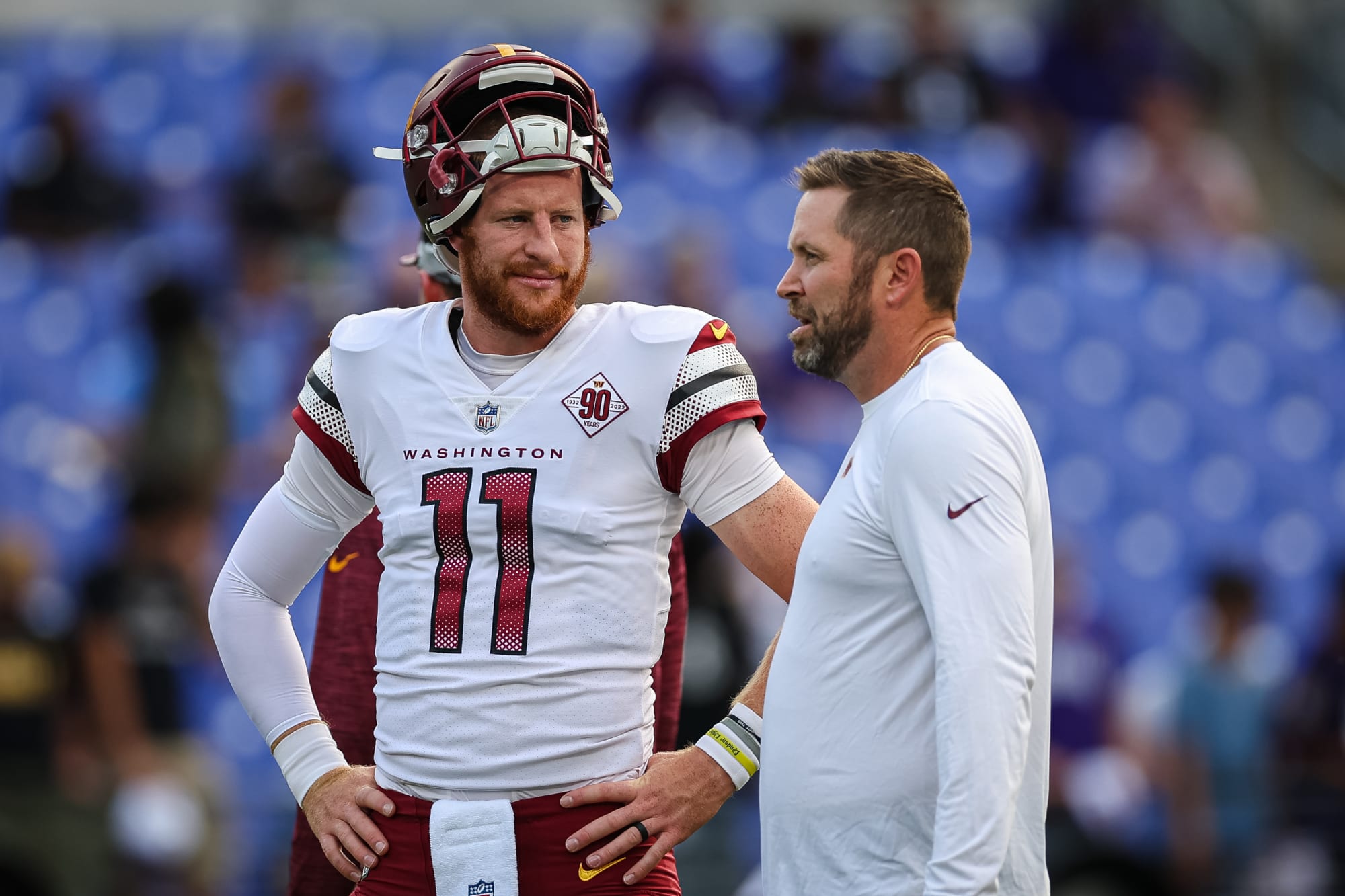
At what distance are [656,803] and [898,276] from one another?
932 millimetres

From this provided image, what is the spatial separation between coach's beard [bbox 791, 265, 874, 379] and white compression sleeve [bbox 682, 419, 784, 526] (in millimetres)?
177

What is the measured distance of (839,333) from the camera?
2738 mm

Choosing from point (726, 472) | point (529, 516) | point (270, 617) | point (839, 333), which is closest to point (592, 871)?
point (529, 516)

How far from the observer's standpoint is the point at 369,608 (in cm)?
344

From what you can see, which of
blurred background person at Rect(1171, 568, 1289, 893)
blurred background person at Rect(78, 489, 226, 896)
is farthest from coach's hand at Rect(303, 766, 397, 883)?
blurred background person at Rect(1171, 568, 1289, 893)

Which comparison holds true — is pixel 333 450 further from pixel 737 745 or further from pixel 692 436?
pixel 737 745

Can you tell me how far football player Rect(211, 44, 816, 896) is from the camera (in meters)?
2.80

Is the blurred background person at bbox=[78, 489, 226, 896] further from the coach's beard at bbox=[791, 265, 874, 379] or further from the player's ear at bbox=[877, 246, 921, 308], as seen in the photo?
the player's ear at bbox=[877, 246, 921, 308]

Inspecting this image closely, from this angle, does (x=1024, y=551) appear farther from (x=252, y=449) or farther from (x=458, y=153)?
(x=252, y=449)

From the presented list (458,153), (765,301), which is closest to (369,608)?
(458,153)

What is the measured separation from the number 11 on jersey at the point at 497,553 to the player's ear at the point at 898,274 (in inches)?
25.4

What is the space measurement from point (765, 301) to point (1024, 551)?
6.37 metres

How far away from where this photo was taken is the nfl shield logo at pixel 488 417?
291 centimetres

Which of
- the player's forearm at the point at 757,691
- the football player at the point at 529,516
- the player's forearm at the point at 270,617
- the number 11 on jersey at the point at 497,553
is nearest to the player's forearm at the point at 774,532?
the football player at the point at 529,516
